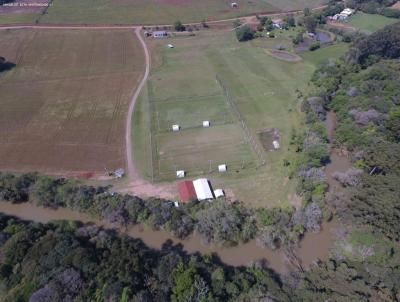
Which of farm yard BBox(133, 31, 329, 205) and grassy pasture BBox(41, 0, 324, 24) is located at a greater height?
grassy pasture BBox(41, 0, 324, 24)

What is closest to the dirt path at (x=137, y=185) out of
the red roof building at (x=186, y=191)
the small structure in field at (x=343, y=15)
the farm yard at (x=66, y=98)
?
the farm yard at (x=66, y=98)

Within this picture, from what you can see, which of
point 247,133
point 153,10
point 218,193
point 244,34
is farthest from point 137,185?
point 153,10

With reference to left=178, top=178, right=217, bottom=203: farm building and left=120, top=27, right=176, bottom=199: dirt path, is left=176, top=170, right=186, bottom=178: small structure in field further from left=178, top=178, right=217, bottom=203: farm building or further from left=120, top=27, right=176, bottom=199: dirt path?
left=120, top=27, right=176, bottom=199: dirt path

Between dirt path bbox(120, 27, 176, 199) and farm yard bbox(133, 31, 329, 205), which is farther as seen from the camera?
farm yard bbox(133, 31, 329, 205)

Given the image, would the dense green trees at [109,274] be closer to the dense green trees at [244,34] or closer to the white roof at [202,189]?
the white roof at [202,189]

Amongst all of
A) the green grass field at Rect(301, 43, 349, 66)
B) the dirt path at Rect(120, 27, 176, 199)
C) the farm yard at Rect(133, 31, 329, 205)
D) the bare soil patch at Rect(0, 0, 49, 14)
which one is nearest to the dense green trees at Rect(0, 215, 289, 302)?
the dirt path at Rect(120, 27, 176, 199)

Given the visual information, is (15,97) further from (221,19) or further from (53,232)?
(221,19)

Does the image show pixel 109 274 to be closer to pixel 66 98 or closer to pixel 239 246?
pixel 239 246

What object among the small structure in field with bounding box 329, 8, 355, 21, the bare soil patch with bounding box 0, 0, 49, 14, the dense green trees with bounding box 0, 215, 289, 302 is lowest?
the small structure in field with bounding box 329, 8, 355, 21
